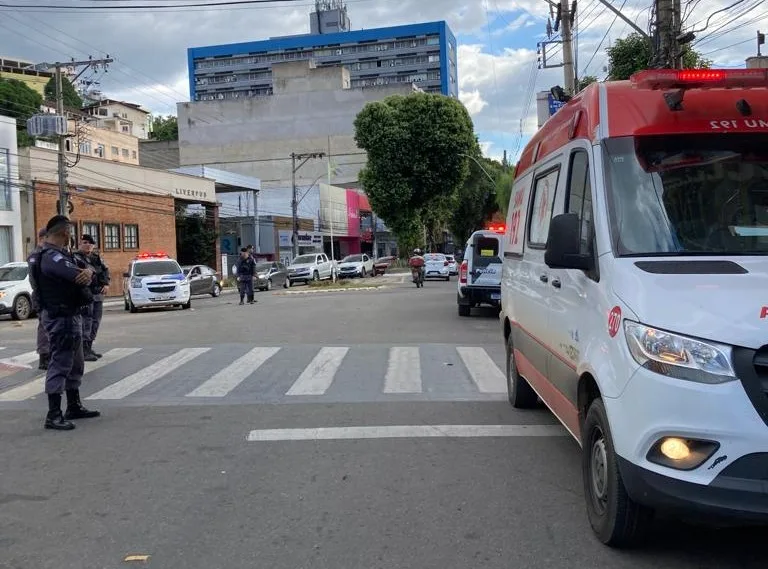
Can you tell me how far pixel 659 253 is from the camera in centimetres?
392

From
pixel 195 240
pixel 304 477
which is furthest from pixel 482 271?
pixel 195 240

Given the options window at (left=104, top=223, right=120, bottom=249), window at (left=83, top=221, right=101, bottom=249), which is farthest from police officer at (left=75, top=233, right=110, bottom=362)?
window at (left=104, top=223, right=120, bottom=249)

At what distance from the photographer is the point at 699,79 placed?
442 centimetres

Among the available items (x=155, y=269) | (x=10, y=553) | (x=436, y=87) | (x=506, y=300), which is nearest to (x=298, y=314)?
(x=155, y=269)

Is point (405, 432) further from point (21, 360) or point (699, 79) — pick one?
point (21, 360)

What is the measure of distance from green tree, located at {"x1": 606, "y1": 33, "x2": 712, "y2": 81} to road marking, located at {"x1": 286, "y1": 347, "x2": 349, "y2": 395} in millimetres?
10807

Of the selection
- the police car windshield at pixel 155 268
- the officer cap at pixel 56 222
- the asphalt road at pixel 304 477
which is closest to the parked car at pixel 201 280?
the police car windshield at pixel 155 268

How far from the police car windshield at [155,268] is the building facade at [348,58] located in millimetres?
101518

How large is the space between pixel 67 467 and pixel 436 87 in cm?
12418

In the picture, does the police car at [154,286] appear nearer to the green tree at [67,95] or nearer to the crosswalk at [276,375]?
the crosswalk at [276,375]

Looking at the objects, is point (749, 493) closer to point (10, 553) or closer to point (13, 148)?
point (10, 553)

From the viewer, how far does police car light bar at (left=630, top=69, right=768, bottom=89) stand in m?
4.43

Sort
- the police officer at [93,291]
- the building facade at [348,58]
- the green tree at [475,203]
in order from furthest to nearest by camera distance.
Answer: the building facade at [348,58] < the green tree at [475,203] < the police officer at [93,291]

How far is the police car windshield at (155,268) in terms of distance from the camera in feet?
77.1
